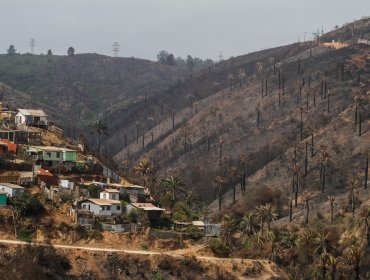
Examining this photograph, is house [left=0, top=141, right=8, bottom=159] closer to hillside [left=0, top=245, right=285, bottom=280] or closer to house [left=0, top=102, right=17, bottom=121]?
house [left=0, top=102, right=17, bottom=121]

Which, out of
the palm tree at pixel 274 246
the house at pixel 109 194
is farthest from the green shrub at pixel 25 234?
the palm tree at pixel 274 246

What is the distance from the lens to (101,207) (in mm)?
104188

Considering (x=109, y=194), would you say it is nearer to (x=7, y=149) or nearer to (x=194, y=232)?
(x=194, y=232)

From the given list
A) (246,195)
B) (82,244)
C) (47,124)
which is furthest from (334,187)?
(82,244)

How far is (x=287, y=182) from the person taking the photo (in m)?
184

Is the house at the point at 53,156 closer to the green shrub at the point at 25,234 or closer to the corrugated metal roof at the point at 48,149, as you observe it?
the corrugated metal roof at the point at 48,149

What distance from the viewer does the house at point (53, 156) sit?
388 ft

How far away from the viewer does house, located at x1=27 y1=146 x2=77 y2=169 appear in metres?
118

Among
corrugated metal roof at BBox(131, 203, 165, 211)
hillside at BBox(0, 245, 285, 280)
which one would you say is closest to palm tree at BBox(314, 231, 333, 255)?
hillside at BBox(0, 245, 285, 280)

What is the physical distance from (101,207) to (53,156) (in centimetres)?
1893

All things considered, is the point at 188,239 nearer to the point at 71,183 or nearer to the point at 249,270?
the point at 249,270

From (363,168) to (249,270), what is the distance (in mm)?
81978

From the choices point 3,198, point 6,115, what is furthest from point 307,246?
point 6,115

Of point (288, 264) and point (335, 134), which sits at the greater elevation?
point (335, 134)
